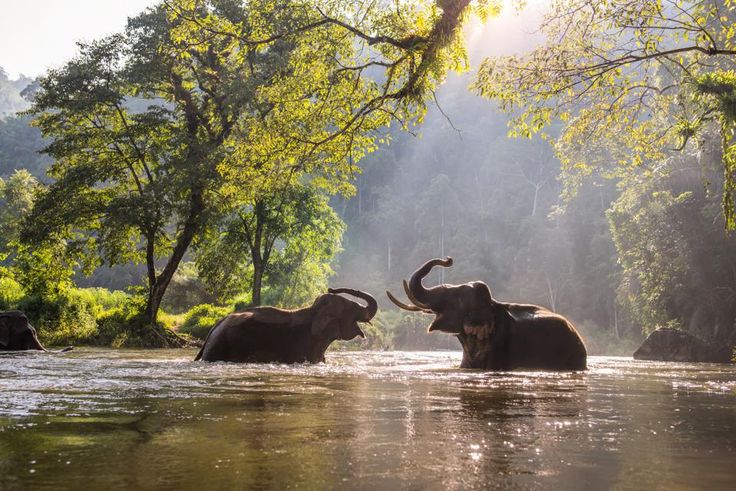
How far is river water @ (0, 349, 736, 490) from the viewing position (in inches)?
87.9

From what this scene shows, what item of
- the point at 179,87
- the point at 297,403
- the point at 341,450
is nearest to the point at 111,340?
the point at 179,87

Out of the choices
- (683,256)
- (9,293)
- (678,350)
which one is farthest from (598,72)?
(9,293)

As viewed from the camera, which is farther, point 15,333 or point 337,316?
point 15,333

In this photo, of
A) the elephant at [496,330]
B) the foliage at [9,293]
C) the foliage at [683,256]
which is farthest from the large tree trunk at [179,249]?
the foliage at [683,256]

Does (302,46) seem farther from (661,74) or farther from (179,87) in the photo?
(661,74)

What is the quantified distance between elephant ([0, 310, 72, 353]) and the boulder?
55.1 feet

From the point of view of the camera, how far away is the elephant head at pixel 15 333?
1362 centimetres

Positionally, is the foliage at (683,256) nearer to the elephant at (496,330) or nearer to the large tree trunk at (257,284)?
the large tree trunk at (257,284)

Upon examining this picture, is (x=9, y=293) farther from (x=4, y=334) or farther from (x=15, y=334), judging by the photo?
(x=4, y=334)

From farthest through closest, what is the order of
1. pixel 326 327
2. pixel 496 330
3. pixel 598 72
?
1. pixel 598 72
2. pixel 326 327
3. pixel 496 330

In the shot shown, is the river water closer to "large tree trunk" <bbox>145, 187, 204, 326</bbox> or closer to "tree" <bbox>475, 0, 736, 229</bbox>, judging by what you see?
"tree" <bbox>475, 0, 736, 229</bbox>

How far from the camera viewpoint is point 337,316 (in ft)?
34.3

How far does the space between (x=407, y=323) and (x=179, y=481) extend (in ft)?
212

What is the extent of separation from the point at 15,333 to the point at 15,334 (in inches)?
0.8
